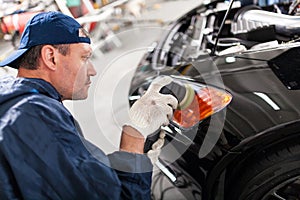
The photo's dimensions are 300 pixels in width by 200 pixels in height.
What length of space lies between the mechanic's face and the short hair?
0.02 meters

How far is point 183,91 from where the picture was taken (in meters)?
1.67

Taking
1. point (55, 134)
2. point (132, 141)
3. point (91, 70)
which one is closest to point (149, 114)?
point (132, 141)

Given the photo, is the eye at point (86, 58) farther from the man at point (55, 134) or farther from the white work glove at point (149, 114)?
the white work glove at point (149, 114)

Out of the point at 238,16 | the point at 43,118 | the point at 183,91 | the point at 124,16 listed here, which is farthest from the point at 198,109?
the point at 124,16

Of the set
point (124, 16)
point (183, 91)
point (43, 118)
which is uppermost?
point (43, 118)

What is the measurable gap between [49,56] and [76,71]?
0.10 meters

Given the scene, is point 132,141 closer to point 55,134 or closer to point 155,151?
point 155,151

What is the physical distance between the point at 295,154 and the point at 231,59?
568 mm

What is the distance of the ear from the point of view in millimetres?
1161

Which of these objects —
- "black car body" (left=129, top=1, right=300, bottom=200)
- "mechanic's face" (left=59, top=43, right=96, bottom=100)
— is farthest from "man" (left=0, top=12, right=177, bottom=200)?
"black car body" (left=129, top=1, right=300, bottom=200)

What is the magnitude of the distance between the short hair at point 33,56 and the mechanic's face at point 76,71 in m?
0.02

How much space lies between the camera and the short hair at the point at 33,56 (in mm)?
1168

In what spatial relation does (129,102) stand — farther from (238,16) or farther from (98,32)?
(98,32)

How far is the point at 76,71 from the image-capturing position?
1.21 m
